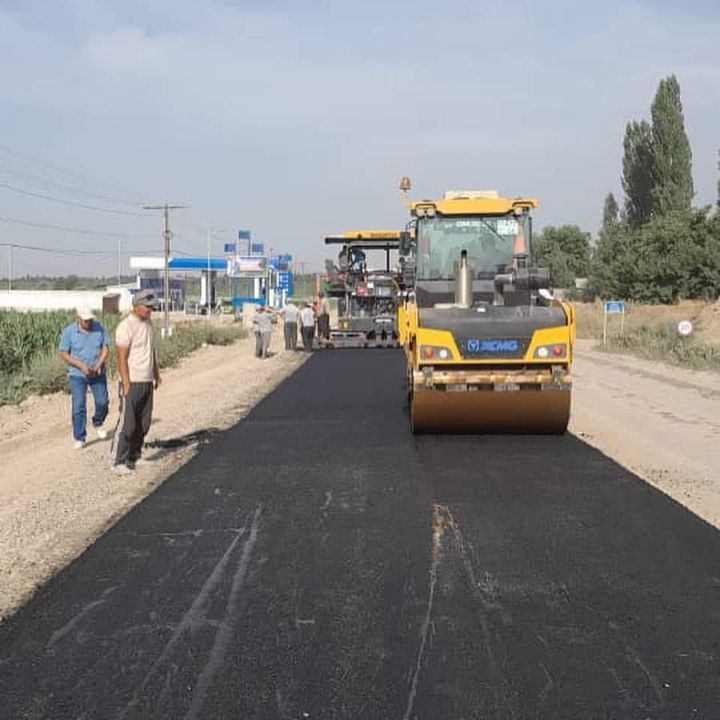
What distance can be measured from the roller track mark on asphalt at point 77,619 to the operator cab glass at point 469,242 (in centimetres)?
918

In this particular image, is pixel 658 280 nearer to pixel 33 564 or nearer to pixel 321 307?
pixel 321 307

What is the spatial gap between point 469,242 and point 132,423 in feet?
21.6

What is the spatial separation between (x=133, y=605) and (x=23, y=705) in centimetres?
131

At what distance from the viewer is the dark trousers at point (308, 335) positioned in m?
30.4

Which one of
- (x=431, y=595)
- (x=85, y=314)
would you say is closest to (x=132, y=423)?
(x=85, y=314)

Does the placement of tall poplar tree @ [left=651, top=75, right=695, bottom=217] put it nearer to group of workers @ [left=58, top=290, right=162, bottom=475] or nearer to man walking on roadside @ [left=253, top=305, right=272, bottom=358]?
man walking on roadside @ [left=253, top=305, right=272, bottom=358]

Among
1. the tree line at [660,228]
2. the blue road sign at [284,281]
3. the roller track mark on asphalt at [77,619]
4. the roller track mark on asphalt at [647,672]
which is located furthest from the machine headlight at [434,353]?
the blue road sign at [284,281]

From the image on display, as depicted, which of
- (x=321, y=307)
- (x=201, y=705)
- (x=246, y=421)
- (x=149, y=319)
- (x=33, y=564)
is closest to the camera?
(x=201, y=705)

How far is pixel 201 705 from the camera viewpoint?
404 cm

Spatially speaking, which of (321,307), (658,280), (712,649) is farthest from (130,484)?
(658,280)

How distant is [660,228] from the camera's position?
2056 inches

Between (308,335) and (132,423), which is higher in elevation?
(132,423)

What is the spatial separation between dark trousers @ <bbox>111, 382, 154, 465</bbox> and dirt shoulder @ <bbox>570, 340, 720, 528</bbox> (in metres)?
4.90

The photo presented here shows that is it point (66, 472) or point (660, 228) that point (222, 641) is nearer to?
point (66, 472)
